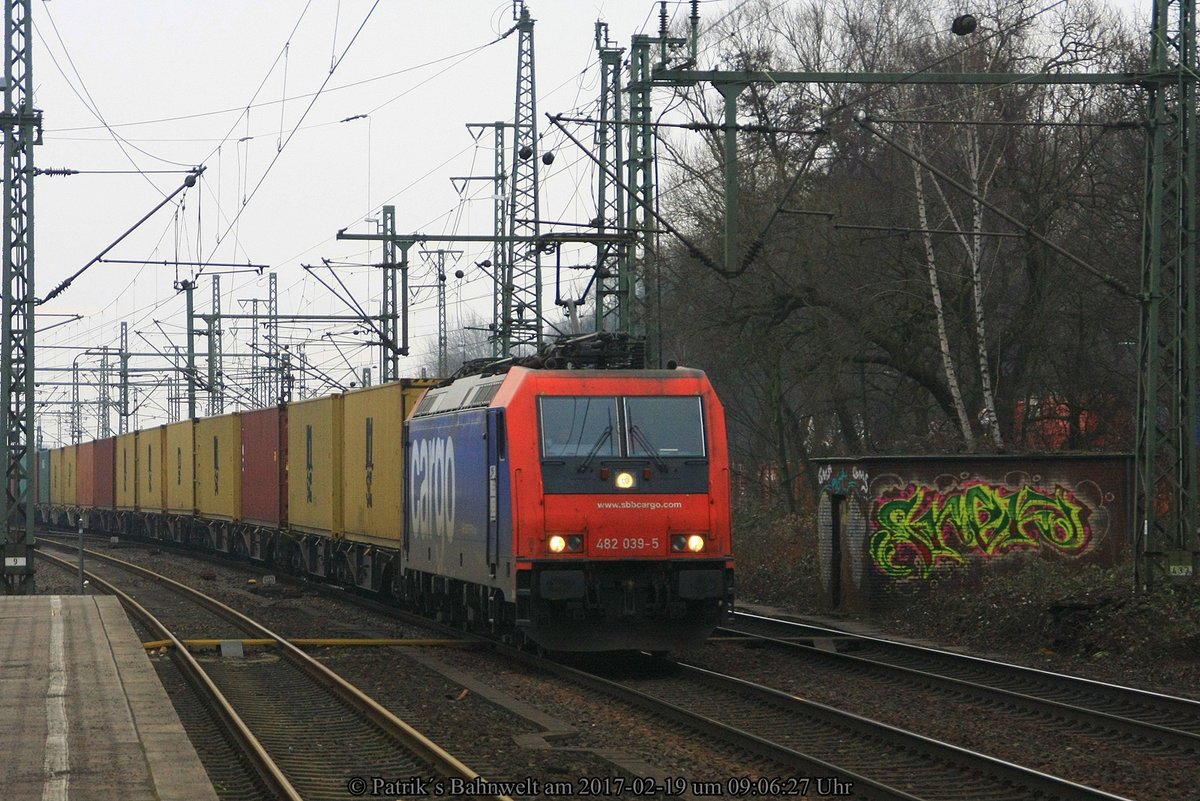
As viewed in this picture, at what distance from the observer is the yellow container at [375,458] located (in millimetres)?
20797

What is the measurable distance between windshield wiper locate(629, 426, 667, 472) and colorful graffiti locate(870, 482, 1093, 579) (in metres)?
6.15

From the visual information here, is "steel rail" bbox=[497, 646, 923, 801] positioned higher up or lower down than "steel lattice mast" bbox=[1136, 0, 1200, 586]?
lower down

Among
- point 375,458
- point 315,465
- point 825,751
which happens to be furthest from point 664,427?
point 315,465

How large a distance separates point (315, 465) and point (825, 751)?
17411mm

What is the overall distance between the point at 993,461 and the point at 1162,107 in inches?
213

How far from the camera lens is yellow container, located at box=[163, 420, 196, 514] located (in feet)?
128

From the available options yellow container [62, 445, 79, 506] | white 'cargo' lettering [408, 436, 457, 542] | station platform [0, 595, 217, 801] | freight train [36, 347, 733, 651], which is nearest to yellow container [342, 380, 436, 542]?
freight train [36, 347, 733, 651]

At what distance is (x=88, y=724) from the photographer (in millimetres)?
10062

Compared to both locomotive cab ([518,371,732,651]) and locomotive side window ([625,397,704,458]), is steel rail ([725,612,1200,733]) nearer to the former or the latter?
locomotive cab ([518,371,732,651])

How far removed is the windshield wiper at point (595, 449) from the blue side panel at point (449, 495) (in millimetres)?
1273

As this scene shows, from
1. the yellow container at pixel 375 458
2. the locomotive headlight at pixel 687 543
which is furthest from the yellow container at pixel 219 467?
the locomotive headlight at pixel 687 543

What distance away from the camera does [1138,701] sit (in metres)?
12.1

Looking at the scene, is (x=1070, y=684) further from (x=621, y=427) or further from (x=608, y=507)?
(x=621, y=427)

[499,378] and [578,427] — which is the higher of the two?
[499,378]
